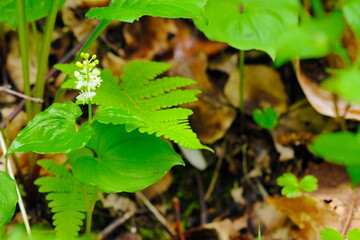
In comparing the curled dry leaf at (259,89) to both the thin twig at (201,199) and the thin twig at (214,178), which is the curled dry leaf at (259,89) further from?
the thin twig at (201,199)

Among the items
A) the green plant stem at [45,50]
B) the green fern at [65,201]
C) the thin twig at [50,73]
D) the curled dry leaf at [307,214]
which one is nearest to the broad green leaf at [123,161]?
the green fern at [65,201]

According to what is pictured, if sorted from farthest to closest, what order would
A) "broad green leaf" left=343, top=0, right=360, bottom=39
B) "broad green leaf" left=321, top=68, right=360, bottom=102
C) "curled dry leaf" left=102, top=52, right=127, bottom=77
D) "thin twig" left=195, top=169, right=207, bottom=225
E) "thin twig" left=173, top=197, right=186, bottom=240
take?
"curled dry leaf" left=102, top=52, right=127, bottom=77 < "thin twig" left=195, top=169, right=207, bottom=225 < "thin twig" left=173, top=197, right=186, bottom=240 < "broad green leaf" left=343, top=0, right=360, bottom=39 < "broad green leaf" left=321, top=68, right=360, bottom=102

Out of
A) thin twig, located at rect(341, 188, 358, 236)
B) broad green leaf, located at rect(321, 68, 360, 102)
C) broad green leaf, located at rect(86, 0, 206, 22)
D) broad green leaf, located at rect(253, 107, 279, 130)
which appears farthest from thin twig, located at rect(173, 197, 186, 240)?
broad green leaf, located at rect(321, 68, 360, 102)

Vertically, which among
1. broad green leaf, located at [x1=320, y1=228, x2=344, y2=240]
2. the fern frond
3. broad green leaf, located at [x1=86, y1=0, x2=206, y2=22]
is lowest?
broad green leaf, located at [x1=320, y1=228, x2=344, y2=240]

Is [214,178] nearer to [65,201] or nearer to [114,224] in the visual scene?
[114,224]

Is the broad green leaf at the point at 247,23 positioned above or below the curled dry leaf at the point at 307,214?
above

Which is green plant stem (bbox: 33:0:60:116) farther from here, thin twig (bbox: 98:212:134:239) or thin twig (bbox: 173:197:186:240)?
thin twig (bbox: 173:197:186:240)

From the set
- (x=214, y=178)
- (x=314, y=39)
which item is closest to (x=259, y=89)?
(x=214, y=178)
